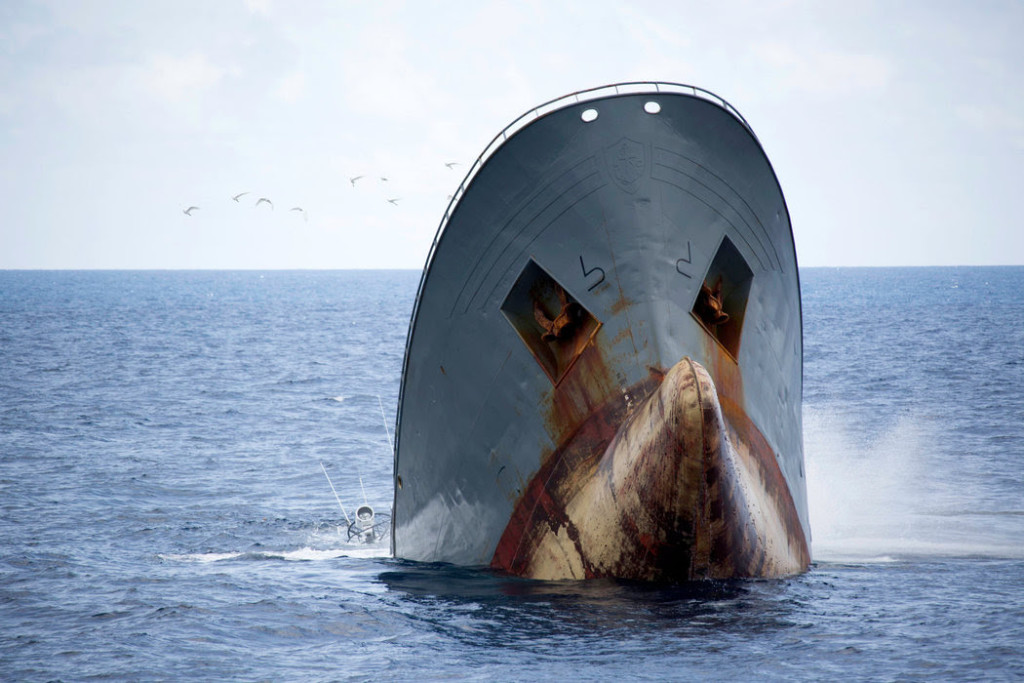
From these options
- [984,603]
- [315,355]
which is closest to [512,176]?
[984,603]

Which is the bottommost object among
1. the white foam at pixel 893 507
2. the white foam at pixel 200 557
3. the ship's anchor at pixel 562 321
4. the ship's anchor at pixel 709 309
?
the white foam at pixel 200 557

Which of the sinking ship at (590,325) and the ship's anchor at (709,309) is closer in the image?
the sinking ship at (590,325)

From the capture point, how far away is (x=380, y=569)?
47.3 ft

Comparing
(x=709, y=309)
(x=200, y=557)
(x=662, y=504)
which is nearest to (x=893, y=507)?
(x=709, y=309)

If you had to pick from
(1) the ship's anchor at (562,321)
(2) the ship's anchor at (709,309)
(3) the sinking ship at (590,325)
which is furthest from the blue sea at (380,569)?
(2) the ship's anchor at (709,309)

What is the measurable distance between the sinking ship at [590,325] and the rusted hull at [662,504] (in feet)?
0.13

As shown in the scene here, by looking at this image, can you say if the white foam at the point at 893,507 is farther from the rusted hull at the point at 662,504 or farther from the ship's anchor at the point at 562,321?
the ship's anchor at the point at 562,321

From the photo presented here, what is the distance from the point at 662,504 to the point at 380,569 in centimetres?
517

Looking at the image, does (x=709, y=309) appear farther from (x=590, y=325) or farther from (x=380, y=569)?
(x=380, y=569)

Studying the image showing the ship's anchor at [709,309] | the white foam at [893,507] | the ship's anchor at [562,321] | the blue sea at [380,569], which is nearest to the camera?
the blue sea at [380,569]

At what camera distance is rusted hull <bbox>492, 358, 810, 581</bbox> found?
10710mm

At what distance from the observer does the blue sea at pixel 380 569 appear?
10.2 m

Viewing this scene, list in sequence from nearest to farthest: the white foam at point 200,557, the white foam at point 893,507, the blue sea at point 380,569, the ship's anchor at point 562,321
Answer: the blue sea at point 380,569
the ship's anchor at point 562,321
the white foam at point 893,507
the white foam at point 200,557

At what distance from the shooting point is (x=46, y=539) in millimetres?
16438
